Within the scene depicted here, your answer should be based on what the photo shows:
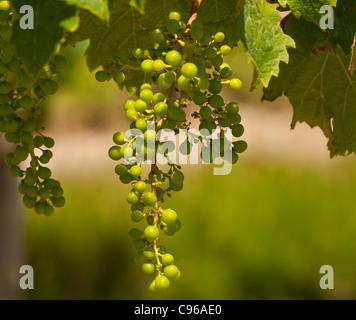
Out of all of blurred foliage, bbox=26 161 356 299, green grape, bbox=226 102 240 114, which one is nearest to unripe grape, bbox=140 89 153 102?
green grape, bbox=226 102 240 114

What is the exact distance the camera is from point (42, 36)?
2.08ft

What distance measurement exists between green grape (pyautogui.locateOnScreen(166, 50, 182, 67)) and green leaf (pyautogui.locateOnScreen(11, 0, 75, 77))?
17 centimetres

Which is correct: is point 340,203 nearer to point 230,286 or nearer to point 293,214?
point 293,214

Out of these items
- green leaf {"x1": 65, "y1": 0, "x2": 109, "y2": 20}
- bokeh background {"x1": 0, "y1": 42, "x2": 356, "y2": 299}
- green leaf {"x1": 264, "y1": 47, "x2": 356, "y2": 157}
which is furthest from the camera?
bokeh background {"x1": 0, "y1": 42, "x2": 356, "y2": 299}

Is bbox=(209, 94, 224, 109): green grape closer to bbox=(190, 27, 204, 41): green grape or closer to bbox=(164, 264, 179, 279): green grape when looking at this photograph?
bbox=(190, 27, 204, 41): green grape

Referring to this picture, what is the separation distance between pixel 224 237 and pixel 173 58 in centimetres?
357

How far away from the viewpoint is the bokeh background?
4.02m

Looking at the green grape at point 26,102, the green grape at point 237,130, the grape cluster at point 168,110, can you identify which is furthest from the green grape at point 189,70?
the green grape at point 26,102

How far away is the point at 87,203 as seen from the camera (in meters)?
5.01

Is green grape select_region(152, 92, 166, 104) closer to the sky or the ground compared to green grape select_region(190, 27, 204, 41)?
closer to the ground

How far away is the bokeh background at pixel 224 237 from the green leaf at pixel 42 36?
2.62 m

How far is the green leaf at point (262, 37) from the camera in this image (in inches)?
31.7

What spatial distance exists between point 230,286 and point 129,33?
3203 millimetres

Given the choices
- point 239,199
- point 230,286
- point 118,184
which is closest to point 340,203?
point 239,199
